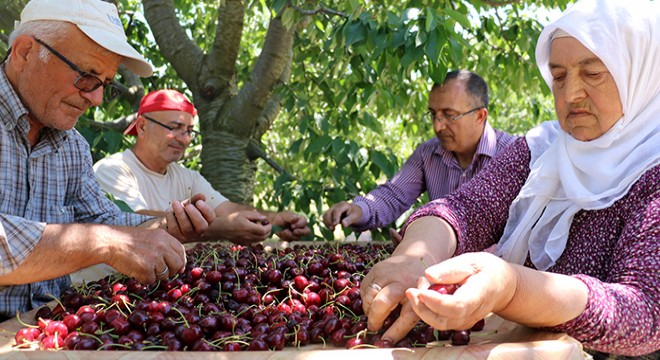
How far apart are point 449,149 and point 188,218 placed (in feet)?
7.55

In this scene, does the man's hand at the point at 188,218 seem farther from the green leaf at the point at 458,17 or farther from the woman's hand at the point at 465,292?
the green leaf at the point at 458,17

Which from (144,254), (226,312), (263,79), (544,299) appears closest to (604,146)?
(544,299)

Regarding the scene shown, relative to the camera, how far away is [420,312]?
1.27m

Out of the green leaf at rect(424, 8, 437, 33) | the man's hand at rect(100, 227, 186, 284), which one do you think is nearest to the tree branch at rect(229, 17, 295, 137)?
the green leaf at rect(424, 8, 437, 33)

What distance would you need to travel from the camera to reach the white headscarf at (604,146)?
1881 millimetres

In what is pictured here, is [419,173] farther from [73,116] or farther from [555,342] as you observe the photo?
[555,342]

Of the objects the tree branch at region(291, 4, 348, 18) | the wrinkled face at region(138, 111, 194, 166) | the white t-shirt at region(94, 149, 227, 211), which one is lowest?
the white t-shirt at region(94, 149, 227, 211)

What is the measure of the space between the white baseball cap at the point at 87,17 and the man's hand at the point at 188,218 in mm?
623

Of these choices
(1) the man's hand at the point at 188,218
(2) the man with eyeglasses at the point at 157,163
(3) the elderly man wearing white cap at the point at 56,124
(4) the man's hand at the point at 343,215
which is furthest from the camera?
(2) the man with eyeglasses at the point at 157,163

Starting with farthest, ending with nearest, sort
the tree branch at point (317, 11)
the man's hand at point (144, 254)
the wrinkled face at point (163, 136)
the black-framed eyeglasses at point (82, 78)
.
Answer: the wrinkled face at point (163, 136) < the tree branch at point (317, 11) < the black-framed eyeglasses at point (82, 78) < the man's hand at point (144, 254)

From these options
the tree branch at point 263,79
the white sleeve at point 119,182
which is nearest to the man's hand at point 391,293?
the white sleeve at point 119,182

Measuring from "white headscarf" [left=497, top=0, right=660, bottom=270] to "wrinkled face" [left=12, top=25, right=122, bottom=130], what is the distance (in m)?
1.65

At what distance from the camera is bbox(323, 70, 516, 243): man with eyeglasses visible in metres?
4.26

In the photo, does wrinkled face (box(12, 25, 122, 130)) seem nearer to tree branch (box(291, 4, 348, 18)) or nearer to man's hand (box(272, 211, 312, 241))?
man's hand (box(272, 211, 312, 241))
